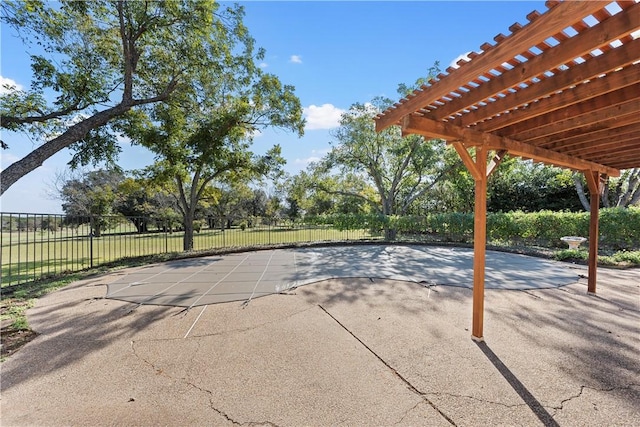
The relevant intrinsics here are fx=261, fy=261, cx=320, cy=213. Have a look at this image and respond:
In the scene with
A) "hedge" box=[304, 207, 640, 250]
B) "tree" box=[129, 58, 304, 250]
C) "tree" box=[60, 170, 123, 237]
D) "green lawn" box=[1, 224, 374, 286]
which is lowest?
"green lawn" box=[1, 224, 374, 286]

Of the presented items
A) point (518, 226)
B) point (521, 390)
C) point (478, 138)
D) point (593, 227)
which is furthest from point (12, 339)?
point (518, 226)

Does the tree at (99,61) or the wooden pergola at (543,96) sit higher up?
the tree at (99,61)

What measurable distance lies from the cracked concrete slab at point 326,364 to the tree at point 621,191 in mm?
12333

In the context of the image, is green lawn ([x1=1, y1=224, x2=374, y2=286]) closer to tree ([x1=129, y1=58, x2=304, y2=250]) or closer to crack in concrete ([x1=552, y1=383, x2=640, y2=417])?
tree ([x1=129, y1=58, x2=304, y2=250])

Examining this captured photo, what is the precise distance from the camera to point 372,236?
1381cm

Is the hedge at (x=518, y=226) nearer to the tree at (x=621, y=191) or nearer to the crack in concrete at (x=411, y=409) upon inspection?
the tree at (x=621, y=191)

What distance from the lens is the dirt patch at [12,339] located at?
2.52m

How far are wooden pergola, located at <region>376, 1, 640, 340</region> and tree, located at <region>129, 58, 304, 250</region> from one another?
6.59m

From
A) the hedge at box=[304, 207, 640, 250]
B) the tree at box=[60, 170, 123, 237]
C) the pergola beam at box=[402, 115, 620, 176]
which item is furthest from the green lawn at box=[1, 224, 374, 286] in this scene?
the pergola beam at box=[402, 115, 620, 176]

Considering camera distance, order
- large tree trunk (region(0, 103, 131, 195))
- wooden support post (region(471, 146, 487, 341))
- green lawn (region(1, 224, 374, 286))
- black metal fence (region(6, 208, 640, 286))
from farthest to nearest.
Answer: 1. black metal fence (region(6, 208, 640, 286))
2. green lawn (region(1, 224, 374, 286))
3. large tree trunk (region(0, 103, 131, 195))
4. wooden support post (region(471, 146, 487, 341))

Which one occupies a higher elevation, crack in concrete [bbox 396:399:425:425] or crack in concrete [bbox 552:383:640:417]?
crack in concrete [bbox 552:383:640:417]

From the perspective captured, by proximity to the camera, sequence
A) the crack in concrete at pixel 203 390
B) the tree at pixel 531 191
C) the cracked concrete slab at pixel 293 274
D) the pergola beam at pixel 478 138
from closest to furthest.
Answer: the crack in concrete at pixel 203 390
the pergola beam at pixel 478 138
the cracked concrete slab at pixel 293 274
the tree at pixel 531 191

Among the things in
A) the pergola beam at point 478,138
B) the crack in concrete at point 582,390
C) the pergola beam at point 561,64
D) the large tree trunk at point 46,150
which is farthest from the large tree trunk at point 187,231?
the crack in concrete at point 582,390

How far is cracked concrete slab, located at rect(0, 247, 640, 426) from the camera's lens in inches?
70.1
